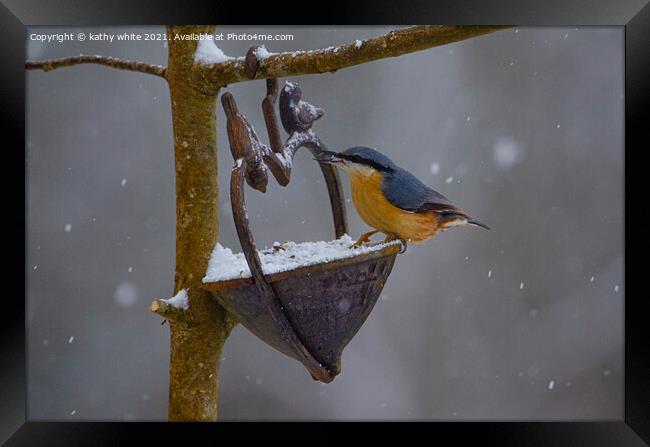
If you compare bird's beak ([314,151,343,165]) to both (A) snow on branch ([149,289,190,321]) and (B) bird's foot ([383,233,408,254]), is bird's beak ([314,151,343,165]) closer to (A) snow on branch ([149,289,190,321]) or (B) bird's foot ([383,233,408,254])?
(B) bird's foot ([383,233,408,254])

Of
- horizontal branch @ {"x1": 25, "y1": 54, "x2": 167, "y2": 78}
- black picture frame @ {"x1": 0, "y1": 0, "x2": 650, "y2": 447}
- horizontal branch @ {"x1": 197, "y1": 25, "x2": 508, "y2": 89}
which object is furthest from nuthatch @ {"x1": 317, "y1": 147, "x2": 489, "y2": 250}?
horizontal branch @ {"x1": 25, "y1": 54, "x2": 167, "y2": 78}

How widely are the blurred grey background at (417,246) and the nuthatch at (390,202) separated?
2.02 m

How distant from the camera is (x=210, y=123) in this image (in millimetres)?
2049

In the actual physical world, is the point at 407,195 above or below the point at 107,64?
below

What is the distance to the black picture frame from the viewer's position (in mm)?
2045


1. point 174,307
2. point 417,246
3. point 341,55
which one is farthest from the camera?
point 417,246

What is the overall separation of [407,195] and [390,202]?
0.19ft

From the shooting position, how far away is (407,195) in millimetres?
2039

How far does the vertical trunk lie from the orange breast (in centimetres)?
42

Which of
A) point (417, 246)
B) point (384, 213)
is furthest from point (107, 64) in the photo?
point (417, 246)

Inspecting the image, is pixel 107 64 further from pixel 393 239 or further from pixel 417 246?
pixel 417 246

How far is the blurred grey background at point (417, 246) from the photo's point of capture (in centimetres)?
409

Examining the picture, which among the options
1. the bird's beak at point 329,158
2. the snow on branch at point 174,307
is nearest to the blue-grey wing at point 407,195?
the bird's beak at point 329,158

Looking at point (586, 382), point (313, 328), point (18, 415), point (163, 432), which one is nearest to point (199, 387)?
point (163, 432)
